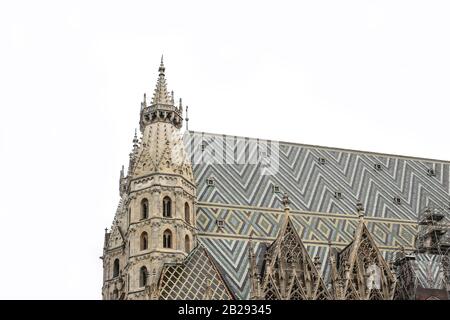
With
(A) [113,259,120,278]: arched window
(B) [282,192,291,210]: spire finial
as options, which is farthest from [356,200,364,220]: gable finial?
(A) [113,259,120,278]: arched window

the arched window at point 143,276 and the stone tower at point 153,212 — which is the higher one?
the stone tower at point 153,212

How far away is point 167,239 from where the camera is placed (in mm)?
31828

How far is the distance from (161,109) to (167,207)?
187 inches

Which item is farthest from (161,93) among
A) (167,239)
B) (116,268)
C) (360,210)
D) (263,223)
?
(360,210)

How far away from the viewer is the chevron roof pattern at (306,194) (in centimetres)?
3428

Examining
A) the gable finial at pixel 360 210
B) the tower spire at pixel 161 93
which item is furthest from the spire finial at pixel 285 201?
the tower spire at pixel 161 93

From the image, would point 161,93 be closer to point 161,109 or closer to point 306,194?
point 161,109

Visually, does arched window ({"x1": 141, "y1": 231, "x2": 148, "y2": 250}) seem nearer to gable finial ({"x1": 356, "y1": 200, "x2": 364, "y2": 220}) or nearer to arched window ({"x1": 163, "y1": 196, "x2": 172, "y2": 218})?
arched window ({"x1": 163, "y1": 196, "x2": 172, "y2": 218})

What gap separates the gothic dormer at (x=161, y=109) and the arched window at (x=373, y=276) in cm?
1037

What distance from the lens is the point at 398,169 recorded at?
42.5 meters

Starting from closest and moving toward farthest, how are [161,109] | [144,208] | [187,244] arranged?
[187,244] < [144,208] < [161,109]

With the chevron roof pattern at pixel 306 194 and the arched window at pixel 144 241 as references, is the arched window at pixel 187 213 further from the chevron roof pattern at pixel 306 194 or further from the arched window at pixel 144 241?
the arched window at pixel 144 241

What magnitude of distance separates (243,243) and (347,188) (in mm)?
8239
